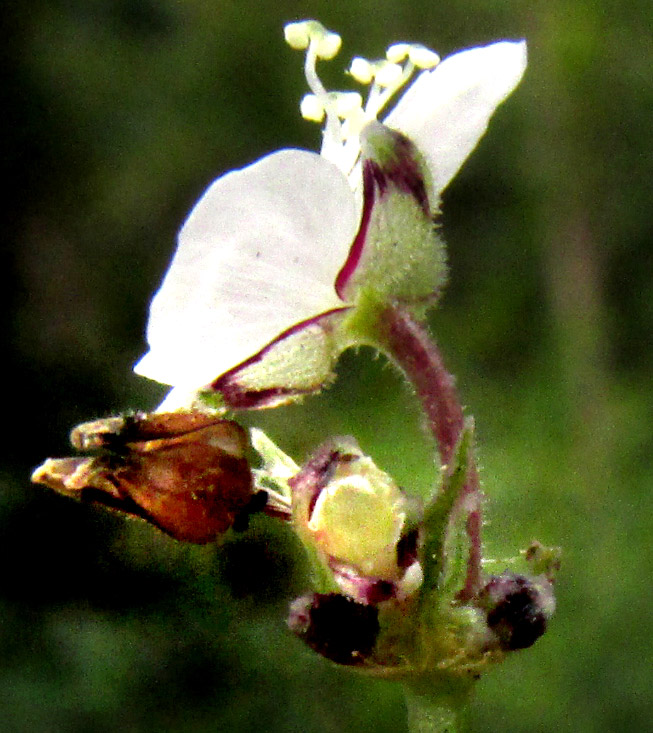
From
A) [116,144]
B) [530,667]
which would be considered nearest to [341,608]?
[530,667]

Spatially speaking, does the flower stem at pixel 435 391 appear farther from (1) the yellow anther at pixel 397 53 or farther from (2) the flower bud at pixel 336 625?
(1) the yellow anther at pixel 397 53

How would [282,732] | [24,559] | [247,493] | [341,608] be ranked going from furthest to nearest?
1. [24,559]
2. [282,732]
3. [247,493]
4. [341,608]

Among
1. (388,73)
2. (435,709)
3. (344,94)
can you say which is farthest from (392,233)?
(435,709)

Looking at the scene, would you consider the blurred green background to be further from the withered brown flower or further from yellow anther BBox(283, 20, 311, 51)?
the withered brown flower

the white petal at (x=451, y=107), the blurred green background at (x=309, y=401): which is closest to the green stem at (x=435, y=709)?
the white petal at (x=451, y=107)

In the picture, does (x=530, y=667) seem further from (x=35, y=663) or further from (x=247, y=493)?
(x=247, y=493)

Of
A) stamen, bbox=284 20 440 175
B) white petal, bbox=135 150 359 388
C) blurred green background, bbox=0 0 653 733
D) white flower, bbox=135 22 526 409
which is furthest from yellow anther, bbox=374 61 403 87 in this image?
blurred green background, bbox=0 0 653 733
